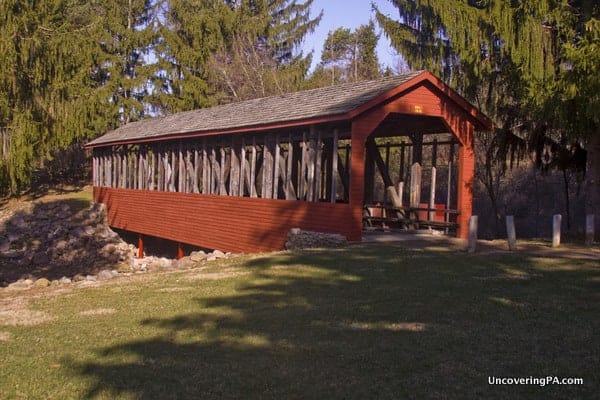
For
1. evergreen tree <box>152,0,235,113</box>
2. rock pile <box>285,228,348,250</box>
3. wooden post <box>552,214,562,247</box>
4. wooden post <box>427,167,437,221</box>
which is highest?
evergreen tree <box>152,0,235,113</box>

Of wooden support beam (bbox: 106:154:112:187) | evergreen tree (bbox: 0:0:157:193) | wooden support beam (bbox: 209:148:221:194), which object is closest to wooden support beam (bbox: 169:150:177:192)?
wooden support beam (bbox: 209:148:221:194)

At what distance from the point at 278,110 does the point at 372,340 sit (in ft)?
40.1

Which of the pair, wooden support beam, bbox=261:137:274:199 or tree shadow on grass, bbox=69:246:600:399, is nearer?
tree shadow on grass, bbox=69:246:600:399

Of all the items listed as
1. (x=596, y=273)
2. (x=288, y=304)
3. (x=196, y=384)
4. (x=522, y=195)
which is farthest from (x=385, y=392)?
(x=522, y=195)

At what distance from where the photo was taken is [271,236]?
17.9 m

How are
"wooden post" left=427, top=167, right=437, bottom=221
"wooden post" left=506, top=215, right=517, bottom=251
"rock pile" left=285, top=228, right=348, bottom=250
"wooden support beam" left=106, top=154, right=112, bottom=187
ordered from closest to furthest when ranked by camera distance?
"wooden post" left=506, top=215, right=517, bottom=251, "rock pile" left=285, top=228, right=348, bottom=250, "wooden post" left=427, top=167, right=437, bottom=221, "wooden support beam" left=106, top=154, right=112, bottom=187

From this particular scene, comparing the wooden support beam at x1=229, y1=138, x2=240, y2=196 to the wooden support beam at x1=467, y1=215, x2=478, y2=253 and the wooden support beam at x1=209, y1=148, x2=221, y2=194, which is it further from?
the wooden support beam at x1=467, y1=215, x2=478, y2=253

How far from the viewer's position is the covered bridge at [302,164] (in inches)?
629

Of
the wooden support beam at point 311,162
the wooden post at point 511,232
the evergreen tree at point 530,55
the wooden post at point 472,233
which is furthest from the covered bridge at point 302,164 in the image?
the wooden post at point 511,232

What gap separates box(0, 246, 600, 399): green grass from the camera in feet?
19.8

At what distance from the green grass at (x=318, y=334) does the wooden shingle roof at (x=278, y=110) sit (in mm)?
5161

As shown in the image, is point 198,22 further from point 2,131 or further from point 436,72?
point 436,72

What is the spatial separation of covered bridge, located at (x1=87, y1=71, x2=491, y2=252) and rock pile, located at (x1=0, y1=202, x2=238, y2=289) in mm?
2010

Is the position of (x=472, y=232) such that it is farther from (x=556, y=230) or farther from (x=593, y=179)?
(x=593, y=179)
